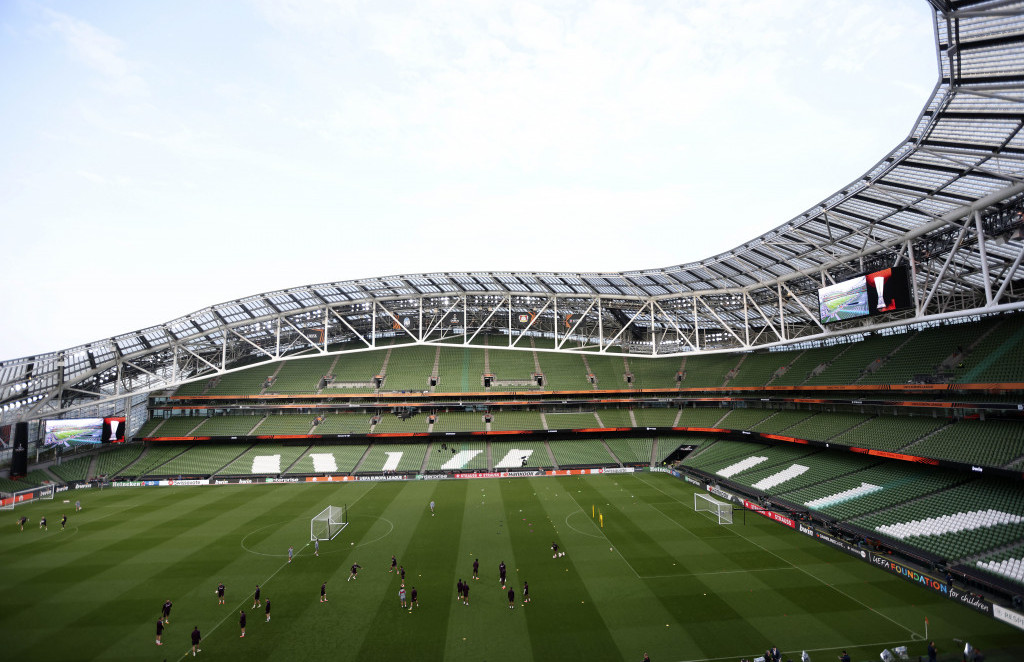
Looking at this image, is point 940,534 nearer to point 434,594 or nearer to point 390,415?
point 434,594

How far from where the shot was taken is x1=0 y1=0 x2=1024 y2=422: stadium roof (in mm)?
16984

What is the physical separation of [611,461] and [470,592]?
31.5 meters

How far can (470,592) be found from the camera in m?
20.1

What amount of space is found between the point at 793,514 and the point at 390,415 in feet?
139

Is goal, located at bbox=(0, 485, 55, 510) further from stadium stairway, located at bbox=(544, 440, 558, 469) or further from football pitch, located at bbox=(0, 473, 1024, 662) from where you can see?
stadium stairway, located at bbox=(544, 440, 558, 469)

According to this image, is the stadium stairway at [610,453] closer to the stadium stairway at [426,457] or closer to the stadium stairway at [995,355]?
the stadium stairway at [426,457]

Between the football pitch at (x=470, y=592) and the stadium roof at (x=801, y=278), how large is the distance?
13.1 meters

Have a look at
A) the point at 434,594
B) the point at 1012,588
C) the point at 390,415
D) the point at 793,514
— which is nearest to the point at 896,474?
the point at 793,514

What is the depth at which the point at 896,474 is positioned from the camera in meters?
29.7

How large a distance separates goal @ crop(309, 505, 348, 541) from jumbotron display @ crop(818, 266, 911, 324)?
103ft

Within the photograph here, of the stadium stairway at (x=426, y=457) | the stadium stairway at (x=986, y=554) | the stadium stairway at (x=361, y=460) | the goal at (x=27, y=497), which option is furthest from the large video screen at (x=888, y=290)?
the goal at (x=27, y=497)

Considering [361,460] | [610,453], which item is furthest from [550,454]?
[361,460]

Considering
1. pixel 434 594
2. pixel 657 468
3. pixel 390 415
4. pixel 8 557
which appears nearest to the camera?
pixel 434 594

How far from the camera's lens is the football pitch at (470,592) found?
15.9 metres
